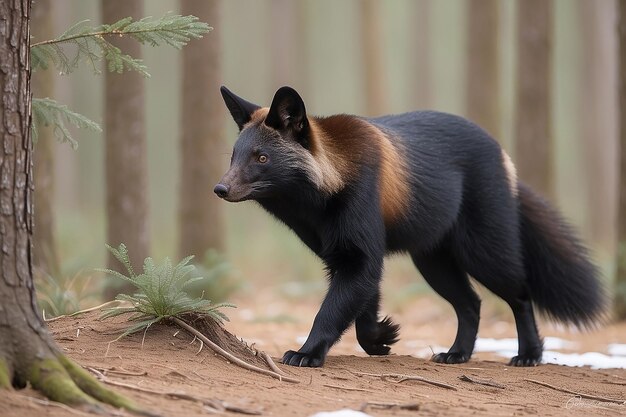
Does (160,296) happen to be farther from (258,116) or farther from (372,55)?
(372,55)

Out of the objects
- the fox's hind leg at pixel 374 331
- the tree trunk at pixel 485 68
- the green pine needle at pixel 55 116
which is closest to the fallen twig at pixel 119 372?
the green pine needle at pixel 55 116

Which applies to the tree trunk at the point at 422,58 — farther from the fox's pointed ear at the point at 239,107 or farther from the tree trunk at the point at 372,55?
the fox's pointed ear at the point at 239,107

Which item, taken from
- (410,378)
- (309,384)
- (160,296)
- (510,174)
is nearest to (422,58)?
(510,174)

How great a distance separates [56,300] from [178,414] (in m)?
3.34

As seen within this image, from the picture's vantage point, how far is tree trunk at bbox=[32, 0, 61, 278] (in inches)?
333

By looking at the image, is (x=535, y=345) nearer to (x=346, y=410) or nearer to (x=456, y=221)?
(x=456, y=221)

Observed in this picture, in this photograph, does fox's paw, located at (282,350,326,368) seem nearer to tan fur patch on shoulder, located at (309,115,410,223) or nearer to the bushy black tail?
tan fur patch on shoulder, located at (309,115,410,223)

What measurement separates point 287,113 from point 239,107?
22.0 inches

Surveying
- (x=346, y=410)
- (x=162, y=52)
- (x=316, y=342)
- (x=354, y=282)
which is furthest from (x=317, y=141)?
(x=162, y=52)

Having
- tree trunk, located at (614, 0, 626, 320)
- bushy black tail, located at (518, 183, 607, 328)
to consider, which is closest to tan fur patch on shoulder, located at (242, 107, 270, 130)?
bushy black tail, located at (518, 183, 607, 328)

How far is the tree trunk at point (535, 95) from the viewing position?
460 inches

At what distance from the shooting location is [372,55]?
1911cm

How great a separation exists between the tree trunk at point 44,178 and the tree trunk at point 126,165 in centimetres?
60

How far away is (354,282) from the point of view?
19.7ft
